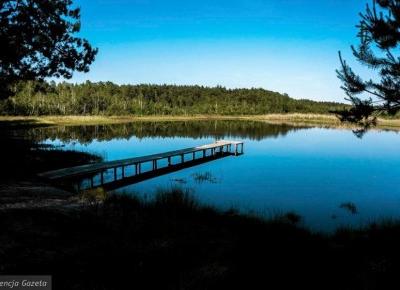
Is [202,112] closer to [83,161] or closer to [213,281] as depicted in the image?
[83,161]

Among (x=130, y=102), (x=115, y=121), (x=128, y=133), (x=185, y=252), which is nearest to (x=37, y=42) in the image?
(x=185, y=252)

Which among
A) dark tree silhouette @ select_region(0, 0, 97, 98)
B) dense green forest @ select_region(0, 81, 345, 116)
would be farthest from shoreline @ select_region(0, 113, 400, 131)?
dark tree silhouette @ select_region(0, 0, 97, 98)

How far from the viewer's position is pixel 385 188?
18.0 m

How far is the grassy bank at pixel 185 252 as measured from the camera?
6.08 m

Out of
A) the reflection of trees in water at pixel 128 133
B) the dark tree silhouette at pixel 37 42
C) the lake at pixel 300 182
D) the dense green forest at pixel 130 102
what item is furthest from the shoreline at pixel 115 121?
the dark tree silhouette at pixel 37 42

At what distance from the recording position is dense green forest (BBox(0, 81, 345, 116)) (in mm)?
87688

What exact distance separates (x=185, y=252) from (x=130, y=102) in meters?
114

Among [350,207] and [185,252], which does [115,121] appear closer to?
[350,207]

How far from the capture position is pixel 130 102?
385 feet

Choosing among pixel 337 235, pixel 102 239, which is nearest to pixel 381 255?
pixel 337 235

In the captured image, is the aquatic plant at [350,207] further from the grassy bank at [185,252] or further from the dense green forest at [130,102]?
the dense green forest at [130,102]

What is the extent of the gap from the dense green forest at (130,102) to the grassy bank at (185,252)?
5466 centimetres

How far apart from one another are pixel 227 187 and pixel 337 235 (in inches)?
347

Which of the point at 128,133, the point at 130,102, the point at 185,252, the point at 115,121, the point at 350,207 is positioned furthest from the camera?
the point at 130,102
